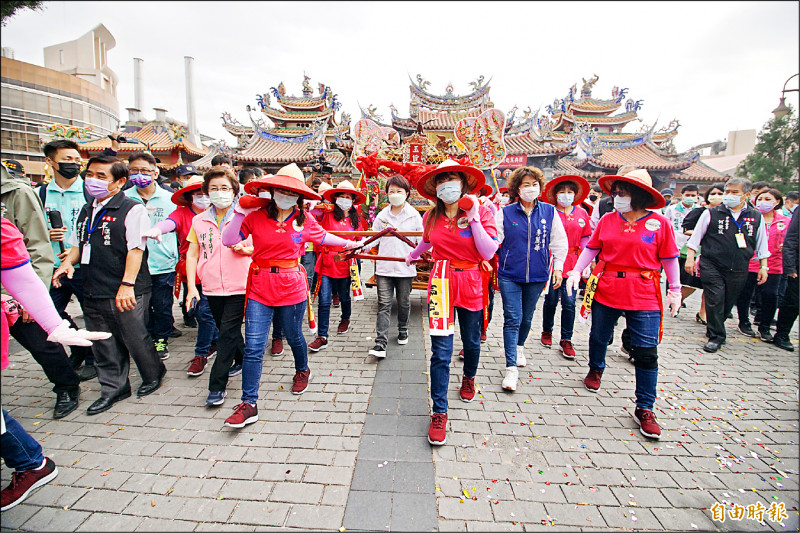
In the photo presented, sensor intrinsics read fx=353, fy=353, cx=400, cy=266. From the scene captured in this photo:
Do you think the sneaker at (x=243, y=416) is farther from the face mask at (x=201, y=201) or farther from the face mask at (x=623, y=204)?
the face mask at (x=623, y=204)

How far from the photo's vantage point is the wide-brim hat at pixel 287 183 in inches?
113

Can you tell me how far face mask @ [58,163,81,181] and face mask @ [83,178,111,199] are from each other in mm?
925

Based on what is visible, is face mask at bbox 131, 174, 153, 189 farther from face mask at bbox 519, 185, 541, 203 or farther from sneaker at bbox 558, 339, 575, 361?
sneaker at bbox 558, 339, 575, 361

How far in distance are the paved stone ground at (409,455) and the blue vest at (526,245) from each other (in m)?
1.19

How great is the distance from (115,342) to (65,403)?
645 mm

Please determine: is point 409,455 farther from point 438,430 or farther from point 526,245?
point 526,245

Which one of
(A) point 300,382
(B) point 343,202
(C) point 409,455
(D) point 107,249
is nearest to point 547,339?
(C) point 409,455

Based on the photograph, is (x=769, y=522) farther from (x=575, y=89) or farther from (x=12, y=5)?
(x=575, y=89)

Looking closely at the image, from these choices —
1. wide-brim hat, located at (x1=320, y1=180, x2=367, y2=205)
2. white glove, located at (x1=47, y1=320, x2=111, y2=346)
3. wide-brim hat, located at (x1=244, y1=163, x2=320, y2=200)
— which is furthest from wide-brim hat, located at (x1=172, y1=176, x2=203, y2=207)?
white glove, located at (x1=47, y1=320, x2=111, y2=346)

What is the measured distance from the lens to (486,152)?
7.95m

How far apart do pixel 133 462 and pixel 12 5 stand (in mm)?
2818

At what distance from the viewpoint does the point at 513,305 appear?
3732 mm

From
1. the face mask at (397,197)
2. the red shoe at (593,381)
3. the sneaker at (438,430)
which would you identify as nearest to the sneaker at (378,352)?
the sneaker at (438,430)

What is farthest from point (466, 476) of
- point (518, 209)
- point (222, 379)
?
point (518, 209)
